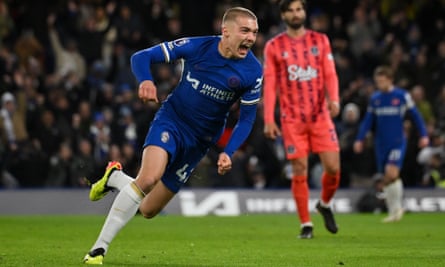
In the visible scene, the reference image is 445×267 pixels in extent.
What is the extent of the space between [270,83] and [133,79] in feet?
40.2

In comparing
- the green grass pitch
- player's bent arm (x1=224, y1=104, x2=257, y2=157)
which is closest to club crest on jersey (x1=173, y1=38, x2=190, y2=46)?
player's bent arm (x1=224, y1=104, x2=257, y2=157)

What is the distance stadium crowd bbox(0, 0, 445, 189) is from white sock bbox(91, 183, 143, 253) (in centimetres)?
1249

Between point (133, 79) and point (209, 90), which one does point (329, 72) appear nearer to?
point (209, 90)

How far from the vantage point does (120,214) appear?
1004cm

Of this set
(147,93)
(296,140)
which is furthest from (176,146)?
(296,140)

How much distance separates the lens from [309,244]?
1329 centimetres

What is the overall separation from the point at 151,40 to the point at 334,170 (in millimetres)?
13161

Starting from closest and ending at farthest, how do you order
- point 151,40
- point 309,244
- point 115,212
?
point 115,212
point 309,244
point 151,40

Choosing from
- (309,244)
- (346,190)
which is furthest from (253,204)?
(309,244)

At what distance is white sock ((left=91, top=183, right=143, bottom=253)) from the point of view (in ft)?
32.7

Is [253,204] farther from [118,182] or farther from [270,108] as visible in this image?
[118,182]

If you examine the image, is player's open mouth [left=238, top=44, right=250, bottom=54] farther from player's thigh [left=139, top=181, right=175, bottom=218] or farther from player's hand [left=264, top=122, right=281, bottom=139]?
player's hand [left=264, top=122, right=281, bottom=139]

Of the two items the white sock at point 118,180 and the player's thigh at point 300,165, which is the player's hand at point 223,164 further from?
the player's thigh at point 300,165

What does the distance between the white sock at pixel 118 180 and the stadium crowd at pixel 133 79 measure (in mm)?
11585
